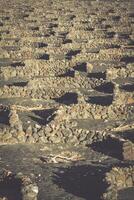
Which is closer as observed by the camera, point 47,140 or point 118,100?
point 47,140

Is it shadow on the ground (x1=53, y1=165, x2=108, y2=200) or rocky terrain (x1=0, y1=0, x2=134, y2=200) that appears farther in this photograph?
rocky terrain (x1=0, y1=0, x2=134, y2=200)

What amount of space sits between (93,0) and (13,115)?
1546 inches

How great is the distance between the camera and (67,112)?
684 inches

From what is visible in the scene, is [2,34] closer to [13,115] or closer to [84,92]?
[84,92]

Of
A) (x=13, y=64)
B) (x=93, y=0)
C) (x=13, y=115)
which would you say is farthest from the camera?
(x=93, y=0)

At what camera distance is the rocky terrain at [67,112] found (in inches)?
486

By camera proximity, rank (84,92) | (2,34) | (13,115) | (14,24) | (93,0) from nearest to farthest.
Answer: (13,115) → (84,92) → (2,34) → (14,24) → (93,0)

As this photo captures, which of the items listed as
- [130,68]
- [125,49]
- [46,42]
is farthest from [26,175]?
[46,42]

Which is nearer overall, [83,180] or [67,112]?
[83,180]

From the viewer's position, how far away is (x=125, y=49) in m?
27.2

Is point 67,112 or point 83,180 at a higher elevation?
point 67,112

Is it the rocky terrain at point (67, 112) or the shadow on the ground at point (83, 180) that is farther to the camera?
the rocky terrain at point (67, 112)

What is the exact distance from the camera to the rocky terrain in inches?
486

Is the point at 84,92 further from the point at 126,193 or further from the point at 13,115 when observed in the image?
the point at 126,193
